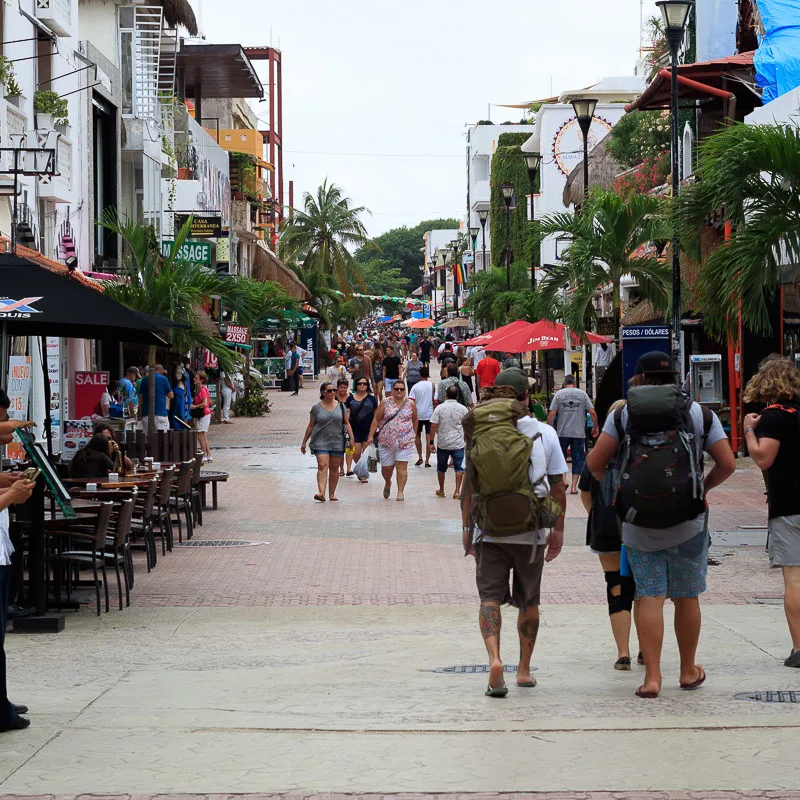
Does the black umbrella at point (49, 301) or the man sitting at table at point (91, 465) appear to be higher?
the black umbrella at point (49, 301)

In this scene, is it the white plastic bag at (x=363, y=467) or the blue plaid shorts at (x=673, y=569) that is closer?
the blue plaid shorts at (x=673, y=569)

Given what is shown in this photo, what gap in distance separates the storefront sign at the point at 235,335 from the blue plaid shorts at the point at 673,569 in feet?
92.1

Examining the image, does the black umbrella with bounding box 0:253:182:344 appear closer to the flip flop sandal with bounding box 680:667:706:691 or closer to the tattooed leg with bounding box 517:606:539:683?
the tattooed leg with bounding box 517:606:539:683

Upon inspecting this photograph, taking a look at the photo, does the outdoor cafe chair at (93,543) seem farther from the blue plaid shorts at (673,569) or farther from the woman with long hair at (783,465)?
the woman with long hair at (783,465)

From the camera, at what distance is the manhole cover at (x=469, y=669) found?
8.02 m

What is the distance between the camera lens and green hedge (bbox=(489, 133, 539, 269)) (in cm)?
6589

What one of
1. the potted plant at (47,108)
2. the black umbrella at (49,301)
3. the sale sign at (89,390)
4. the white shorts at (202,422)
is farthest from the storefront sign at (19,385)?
the black umbrella at (49,301)

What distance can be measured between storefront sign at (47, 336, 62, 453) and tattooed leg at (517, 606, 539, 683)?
18.7m

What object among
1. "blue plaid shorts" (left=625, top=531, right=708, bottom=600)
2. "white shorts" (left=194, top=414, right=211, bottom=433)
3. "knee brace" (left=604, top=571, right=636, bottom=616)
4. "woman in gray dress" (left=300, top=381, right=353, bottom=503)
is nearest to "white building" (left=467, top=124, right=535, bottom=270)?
"white shorts" (left=194, top=414, right=211, bottom=433)

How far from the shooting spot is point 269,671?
26.8ft

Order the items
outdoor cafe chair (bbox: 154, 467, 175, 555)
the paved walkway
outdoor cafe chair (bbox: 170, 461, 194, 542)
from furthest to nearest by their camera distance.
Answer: outdoor cafe chair (bbox: 170, 461, 194, 542)
outdoor cafe chair (bbox: 154, 467, 175, 555)
the paved walkway

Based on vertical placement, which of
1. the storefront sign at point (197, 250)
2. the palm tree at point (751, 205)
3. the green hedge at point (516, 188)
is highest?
the green hedge at point (516, 188)

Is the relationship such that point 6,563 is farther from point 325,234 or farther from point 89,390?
point 325,234

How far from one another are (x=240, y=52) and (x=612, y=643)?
120ft
